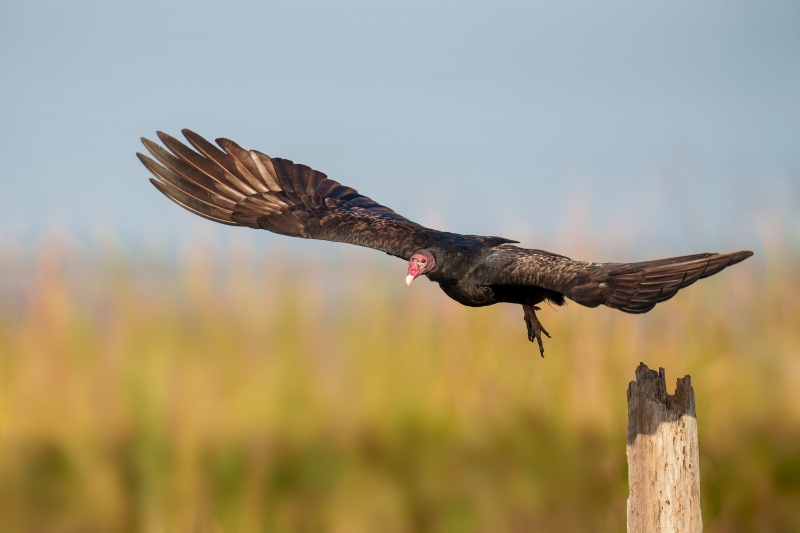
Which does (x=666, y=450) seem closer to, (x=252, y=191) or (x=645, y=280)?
(x=645, y=280)

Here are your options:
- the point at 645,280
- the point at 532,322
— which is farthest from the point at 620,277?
the point at 532,322

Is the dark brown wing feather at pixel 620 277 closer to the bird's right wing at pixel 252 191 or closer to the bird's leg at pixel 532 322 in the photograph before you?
the bird's leg at pixel 532 322

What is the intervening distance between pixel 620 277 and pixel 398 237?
85.2 inches

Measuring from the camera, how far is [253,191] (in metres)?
7.54

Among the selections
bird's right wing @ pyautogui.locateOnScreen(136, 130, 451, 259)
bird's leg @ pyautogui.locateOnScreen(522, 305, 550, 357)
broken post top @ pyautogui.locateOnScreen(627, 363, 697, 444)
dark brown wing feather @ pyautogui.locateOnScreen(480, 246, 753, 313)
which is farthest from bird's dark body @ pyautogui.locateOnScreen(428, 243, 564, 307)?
bird's right wing @ pyautogui.locateOnScreen(136, 130, 451, 259)

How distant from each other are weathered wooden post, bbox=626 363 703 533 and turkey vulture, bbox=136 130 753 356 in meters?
0.66

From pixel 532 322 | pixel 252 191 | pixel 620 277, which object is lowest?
pixel 532 322

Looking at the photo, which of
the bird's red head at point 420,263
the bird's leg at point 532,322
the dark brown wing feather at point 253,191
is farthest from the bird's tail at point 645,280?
the dark brown wing feather at point 253,191

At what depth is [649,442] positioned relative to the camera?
16.7 ft

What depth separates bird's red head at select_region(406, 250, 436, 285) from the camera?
594 centimetres

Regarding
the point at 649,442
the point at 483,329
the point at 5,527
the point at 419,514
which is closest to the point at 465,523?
the point at 419,514

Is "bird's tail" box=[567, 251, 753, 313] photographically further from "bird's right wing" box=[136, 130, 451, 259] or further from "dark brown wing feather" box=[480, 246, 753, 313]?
"bird's right wing" box=[136, 130, 451, 259]

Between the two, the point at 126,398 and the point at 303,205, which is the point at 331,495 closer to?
the point at 126,398

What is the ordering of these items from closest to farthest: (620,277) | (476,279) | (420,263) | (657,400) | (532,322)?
(620,277), (657,400), (476,279), (420,263), (532,322)
